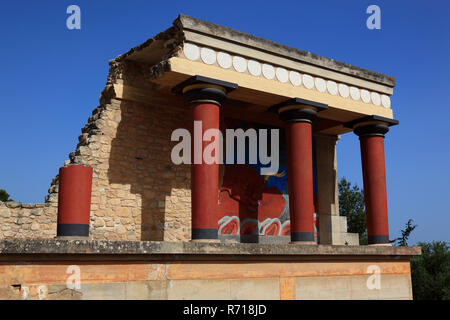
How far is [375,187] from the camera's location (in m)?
11.7

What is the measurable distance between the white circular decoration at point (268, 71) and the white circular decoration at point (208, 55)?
1.26 meters

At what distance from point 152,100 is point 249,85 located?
2.35 m

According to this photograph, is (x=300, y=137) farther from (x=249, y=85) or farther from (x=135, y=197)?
(x=135, y=197)

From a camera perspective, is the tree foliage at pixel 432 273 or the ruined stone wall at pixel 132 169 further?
the tree foliage at pixel 432 273

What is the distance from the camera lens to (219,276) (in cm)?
708

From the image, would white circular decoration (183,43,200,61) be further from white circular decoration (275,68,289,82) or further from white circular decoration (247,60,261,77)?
white circular decoration (275,68,289,82)

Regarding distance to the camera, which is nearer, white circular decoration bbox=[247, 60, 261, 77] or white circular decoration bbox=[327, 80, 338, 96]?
white circular decoration bbox=[247, 60, 261, 77]

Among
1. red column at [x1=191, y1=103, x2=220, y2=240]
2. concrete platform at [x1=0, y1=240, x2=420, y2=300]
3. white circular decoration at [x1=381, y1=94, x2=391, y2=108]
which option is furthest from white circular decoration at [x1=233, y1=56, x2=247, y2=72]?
white circular decoration at [x1=381, y1=94, x2=391, y2=108]

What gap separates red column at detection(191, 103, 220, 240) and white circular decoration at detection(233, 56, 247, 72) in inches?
46.6

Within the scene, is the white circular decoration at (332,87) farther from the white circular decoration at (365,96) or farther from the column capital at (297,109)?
the white circular decoration at (365,96)

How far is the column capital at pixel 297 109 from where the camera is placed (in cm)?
1037

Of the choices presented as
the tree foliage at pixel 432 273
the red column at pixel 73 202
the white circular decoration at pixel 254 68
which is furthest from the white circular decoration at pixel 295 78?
the tree foliage at pixel 432 273

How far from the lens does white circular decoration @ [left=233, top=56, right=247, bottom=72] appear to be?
9570 millimetres
